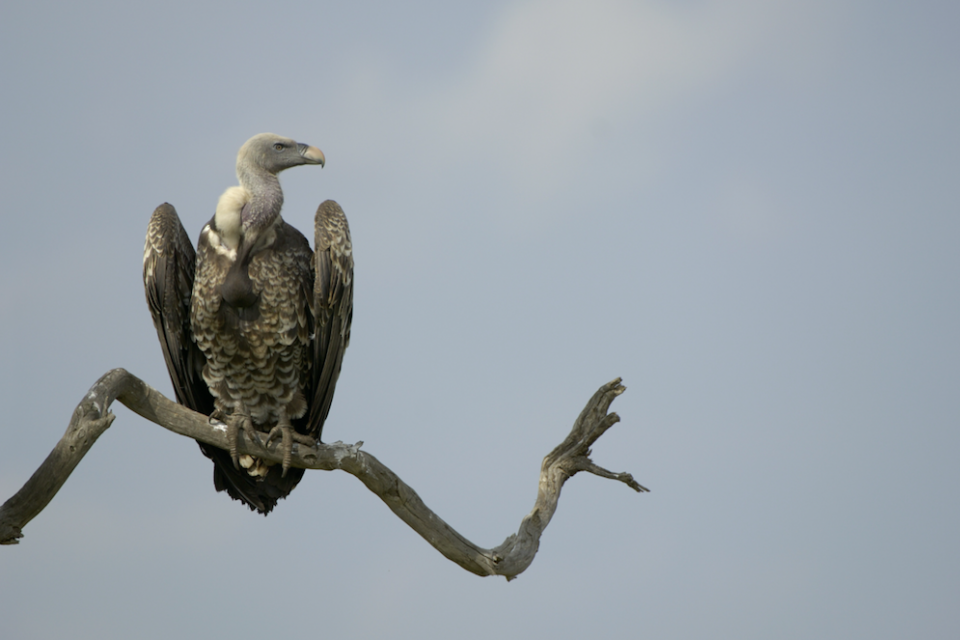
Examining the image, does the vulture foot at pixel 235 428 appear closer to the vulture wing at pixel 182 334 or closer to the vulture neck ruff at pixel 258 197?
the vulture wing at pixel 182 334

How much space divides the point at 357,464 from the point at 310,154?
2478mm

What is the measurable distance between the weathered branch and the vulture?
310 mm

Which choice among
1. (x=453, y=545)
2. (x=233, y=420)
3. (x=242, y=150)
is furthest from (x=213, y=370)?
(x=453, y=545)

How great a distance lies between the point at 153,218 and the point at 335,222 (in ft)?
4.33

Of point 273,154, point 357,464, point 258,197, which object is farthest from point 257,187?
point 357,464

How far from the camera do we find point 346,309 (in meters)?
6.57

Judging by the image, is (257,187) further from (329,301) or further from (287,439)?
(287,439)

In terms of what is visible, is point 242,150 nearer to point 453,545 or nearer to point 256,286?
point 256,286

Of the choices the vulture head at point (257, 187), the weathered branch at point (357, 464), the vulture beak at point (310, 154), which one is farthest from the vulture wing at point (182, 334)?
the vulture beak at point (310, 154)

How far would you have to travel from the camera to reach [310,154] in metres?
6.86

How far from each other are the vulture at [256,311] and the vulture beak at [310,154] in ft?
0.25

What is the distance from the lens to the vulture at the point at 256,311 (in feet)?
20.7

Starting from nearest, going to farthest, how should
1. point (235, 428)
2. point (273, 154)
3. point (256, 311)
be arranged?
point (235, 428) < point (256, 311) < point (273, 154)

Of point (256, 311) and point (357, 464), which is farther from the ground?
point (256, 311)
